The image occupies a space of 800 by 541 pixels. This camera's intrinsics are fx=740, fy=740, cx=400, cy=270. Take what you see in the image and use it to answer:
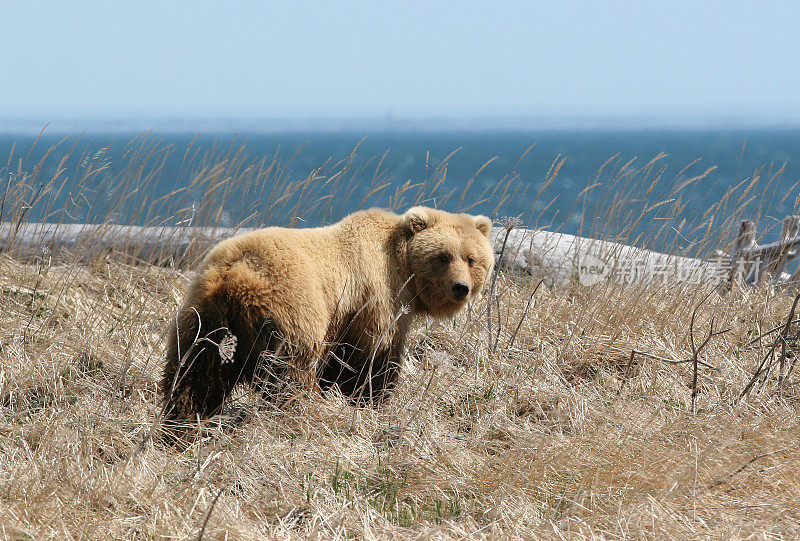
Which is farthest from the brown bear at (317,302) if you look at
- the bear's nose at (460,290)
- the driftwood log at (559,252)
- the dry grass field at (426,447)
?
the driftwood log at (559,252)

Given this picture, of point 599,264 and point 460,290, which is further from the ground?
point 460,290

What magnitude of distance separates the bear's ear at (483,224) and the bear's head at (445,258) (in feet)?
0.19

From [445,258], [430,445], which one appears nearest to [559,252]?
[445,258]

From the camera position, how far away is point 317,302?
3.45 m

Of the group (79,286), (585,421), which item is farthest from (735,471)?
(79,286)

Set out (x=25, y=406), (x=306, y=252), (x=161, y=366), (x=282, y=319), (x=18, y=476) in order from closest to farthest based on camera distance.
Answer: (x=18, y=476) → (x=282, y=319) → (x=306, y=252) → (x=25, y=406) → (x=161, y=366)

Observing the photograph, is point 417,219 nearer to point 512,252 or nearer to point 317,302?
point 317,302

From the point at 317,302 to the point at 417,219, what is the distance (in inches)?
33.8

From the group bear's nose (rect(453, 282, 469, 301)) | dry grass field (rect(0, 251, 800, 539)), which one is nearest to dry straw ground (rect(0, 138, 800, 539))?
dry grass field (rect(0, 251, 800, 539))

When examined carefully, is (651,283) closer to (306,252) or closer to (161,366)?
(306,252)

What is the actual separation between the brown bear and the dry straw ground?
7.6 inches

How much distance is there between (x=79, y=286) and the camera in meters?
5.41

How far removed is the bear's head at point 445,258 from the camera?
393 cm

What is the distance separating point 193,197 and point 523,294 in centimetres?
309
